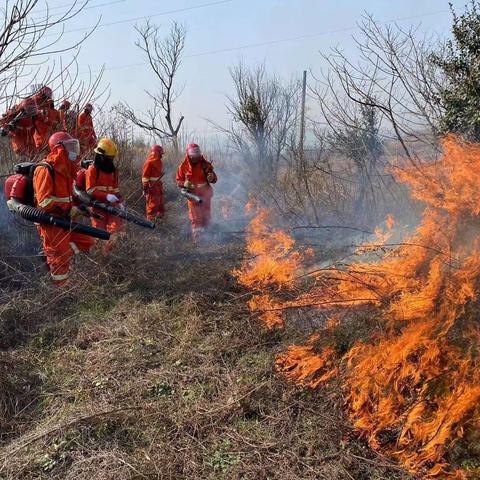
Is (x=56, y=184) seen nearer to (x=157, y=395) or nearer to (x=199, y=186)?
→ (x=157, y=395)

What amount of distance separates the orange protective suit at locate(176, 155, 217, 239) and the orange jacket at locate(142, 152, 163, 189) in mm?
682

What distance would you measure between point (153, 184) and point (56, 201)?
14.3ft

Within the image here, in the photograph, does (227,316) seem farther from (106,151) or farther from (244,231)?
(244,231)

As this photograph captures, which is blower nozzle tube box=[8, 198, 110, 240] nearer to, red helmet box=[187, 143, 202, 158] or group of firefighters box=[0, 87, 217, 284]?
group of firefighters box=[0, 87, 217, 284]

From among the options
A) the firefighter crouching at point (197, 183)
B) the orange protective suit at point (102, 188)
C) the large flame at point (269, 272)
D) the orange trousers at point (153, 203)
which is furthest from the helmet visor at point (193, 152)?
the large flame at point (269, 272)

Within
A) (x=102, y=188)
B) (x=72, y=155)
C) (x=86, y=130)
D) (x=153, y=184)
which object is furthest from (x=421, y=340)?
(x=86, y=130)

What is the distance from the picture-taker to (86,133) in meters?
9.83

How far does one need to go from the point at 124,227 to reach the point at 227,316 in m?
3.80

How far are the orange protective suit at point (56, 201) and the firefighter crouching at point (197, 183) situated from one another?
11.6ft

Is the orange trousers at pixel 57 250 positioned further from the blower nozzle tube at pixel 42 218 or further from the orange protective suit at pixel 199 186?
the orange protective suit at pixel 199 186

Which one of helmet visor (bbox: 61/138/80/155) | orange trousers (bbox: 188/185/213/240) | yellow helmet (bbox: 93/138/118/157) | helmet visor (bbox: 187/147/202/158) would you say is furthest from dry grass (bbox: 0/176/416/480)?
helmet visor (bbox: 187/147/202/158)

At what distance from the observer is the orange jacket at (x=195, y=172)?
372 inches

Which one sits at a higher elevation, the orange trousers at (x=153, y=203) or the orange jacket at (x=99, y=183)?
the orange jacket at (x=99, y=183)

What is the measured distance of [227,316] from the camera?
4.80 metres
